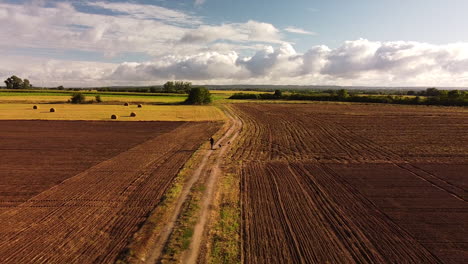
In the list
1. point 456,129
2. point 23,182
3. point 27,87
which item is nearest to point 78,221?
point 23,182

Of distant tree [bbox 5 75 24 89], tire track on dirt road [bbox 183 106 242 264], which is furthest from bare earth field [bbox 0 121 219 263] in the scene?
distant tree [bbox 5 75 24 89]

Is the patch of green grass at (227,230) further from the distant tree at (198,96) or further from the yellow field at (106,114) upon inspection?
the distant tree at (198,96)

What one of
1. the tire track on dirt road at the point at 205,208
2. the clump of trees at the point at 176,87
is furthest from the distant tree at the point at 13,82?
the tire track on dirt road at the point at 205,208

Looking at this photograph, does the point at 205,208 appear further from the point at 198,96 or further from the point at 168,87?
the point at 168,87

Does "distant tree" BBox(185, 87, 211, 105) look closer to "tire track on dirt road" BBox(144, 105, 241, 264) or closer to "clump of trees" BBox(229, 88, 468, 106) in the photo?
"clump of trees" BBox(229, 88, 468, 106)

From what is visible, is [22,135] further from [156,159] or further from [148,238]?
[148,238]

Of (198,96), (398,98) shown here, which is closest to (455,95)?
(398,98)

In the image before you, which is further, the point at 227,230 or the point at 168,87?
the point at 168,87
